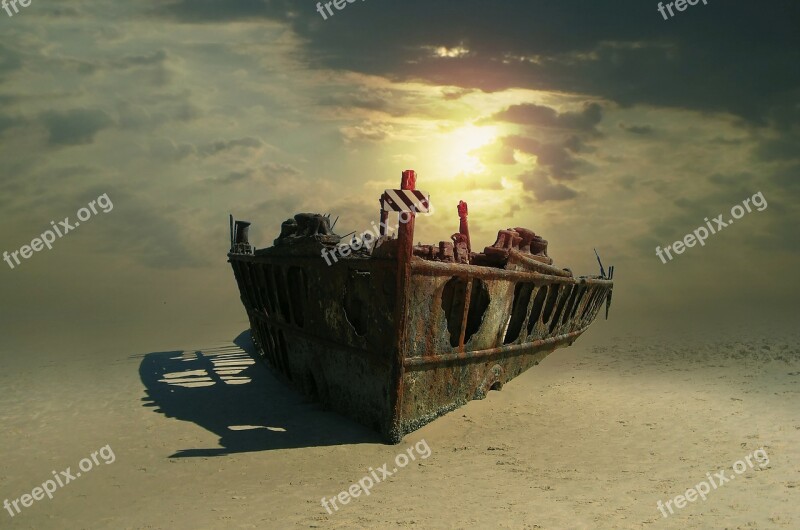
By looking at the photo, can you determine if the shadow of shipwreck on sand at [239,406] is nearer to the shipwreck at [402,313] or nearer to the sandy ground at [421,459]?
the sandy ground at [421,459]

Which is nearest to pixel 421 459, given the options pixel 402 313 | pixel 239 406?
pixel 402 313

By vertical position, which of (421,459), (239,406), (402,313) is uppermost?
(402,313)

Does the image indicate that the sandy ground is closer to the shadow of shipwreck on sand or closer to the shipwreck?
→ the shadow of shipwreck on sand

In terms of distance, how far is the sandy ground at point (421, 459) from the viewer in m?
6.31

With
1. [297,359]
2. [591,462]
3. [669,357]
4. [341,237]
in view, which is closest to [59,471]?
[297,359]

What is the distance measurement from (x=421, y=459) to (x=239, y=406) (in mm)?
4341

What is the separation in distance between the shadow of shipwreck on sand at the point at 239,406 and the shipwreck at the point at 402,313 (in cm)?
36

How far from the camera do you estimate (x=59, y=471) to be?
26.3ft

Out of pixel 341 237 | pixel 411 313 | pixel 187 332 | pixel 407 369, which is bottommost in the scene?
pixel 187 332

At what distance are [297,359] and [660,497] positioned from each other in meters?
6.61

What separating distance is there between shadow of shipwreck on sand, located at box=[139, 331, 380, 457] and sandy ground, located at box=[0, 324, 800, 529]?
5cm

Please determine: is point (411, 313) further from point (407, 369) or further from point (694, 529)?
point (694, 529)

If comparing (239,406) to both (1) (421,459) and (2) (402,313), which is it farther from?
(2) (402,313)

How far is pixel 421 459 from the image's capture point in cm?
780
